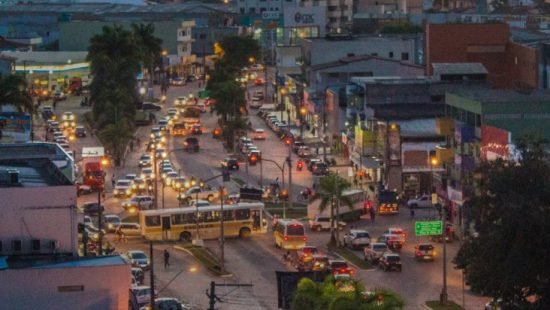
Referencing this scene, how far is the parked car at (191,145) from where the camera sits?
290 feet

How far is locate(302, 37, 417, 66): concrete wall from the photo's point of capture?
108 m

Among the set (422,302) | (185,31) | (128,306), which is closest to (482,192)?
(422,302)

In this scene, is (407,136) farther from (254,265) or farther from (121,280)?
(121,280)

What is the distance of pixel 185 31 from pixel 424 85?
6414cm

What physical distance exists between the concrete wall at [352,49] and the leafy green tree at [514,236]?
63520 millimetres

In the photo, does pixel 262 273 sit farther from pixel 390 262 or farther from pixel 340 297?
pixel 340 297

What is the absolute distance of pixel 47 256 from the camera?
40.9 meters

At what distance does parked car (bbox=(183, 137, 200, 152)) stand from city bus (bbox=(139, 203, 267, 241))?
2713 cm

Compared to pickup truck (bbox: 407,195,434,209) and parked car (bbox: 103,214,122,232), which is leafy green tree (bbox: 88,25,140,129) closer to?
pickup truck (bbox: 407,195,434,209)

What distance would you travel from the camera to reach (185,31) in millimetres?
143000

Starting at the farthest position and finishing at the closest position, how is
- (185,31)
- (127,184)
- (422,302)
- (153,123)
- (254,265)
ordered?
(185,31)
(153,123)
(127,184)
(254,265)
(422,302)

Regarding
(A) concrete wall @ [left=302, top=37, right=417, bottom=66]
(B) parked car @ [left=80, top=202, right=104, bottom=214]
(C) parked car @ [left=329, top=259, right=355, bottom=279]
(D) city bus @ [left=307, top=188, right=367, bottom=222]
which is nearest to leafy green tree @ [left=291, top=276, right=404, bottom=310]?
(C) parked car @ [left=329, top=259, right=355, bottom=279]

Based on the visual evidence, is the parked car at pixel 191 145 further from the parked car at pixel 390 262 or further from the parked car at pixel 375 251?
the parked car at pixel 390 262

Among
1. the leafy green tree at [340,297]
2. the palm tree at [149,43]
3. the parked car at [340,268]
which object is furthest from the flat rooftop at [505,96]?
the palm tree at [149,43]
